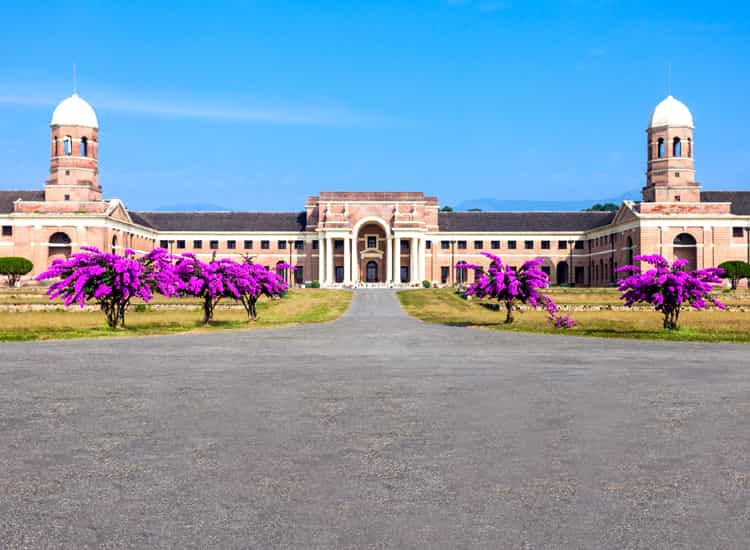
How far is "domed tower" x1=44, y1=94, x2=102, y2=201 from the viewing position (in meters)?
84.1

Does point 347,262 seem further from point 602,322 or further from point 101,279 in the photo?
point 101,279

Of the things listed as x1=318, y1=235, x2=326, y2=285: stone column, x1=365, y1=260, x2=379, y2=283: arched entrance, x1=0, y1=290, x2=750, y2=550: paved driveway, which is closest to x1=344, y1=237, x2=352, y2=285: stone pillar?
x1=318, y1=235, x2=326, y2=285: stone column

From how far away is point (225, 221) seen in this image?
111250 millimetres

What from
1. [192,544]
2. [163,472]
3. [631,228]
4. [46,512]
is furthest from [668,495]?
[631,228]

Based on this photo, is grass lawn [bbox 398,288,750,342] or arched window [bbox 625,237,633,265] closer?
grass lawn [bbox 398,288,750,342]

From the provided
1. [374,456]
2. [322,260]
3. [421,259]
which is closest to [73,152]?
[322,260]

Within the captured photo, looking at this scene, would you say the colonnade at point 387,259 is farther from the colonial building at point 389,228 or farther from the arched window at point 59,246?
the arched window at point 59,246

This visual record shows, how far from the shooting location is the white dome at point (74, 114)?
3300 inches

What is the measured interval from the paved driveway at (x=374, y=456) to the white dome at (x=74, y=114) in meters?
71.5

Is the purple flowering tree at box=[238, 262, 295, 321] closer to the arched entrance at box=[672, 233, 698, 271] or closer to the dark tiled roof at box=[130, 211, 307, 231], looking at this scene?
the arched entrance at box=[672, 233, 698, 271]

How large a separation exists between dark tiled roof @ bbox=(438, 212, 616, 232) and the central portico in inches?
154

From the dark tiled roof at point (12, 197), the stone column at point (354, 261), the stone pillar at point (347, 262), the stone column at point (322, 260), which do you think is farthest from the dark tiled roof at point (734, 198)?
the dark tiled roof at point (12, 197)

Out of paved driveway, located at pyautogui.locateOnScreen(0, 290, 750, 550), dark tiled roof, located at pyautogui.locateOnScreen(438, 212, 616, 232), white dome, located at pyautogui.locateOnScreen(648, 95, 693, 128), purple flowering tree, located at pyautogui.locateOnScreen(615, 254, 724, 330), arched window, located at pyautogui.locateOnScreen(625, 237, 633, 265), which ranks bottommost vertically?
paved driveway, located at pyautogui.locateOnScreen(0, 290, 750, 550)

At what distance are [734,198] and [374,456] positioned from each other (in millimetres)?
91680
